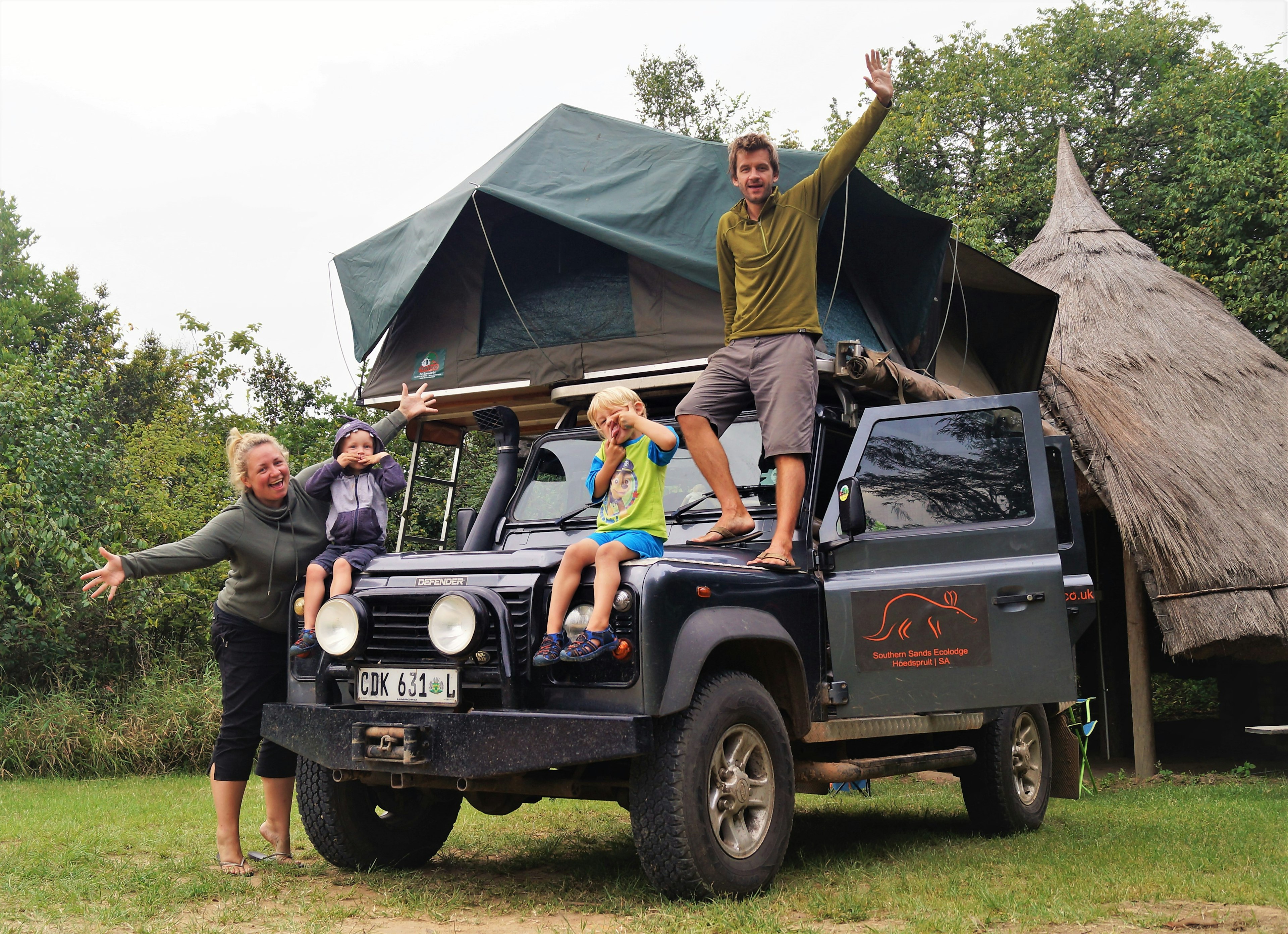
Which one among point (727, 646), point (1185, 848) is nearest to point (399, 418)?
point (727, 646)

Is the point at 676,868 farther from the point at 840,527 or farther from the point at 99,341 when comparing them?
the point at 99,341

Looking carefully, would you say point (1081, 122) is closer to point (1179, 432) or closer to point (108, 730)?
point (1179, 432)

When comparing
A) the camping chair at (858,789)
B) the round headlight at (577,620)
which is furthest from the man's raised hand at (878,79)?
the camping chair at (858,789)

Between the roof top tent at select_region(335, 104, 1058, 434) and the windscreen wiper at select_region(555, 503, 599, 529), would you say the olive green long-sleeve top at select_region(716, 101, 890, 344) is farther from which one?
the windscreen wiper at select_region(555, 503, 599, 529)

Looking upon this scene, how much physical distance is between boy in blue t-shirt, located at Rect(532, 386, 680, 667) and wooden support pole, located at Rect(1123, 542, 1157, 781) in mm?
6516

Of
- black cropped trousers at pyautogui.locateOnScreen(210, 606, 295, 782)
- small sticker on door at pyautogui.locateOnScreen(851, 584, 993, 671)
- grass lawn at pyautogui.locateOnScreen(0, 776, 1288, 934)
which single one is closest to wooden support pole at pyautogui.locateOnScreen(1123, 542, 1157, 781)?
grass lawn at pyautogui.locateOnScreen(0, 776, 1288, 934)

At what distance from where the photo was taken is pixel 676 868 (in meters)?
4.33

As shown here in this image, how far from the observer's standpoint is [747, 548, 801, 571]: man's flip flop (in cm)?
507

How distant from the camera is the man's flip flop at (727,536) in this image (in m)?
5.35

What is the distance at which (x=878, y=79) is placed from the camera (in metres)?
5.34

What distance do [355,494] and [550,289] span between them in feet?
6.38

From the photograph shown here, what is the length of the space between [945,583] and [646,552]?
4.72 feet

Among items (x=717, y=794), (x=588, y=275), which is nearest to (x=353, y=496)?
(x=588, y=275)

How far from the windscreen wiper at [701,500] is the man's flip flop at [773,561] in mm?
561
